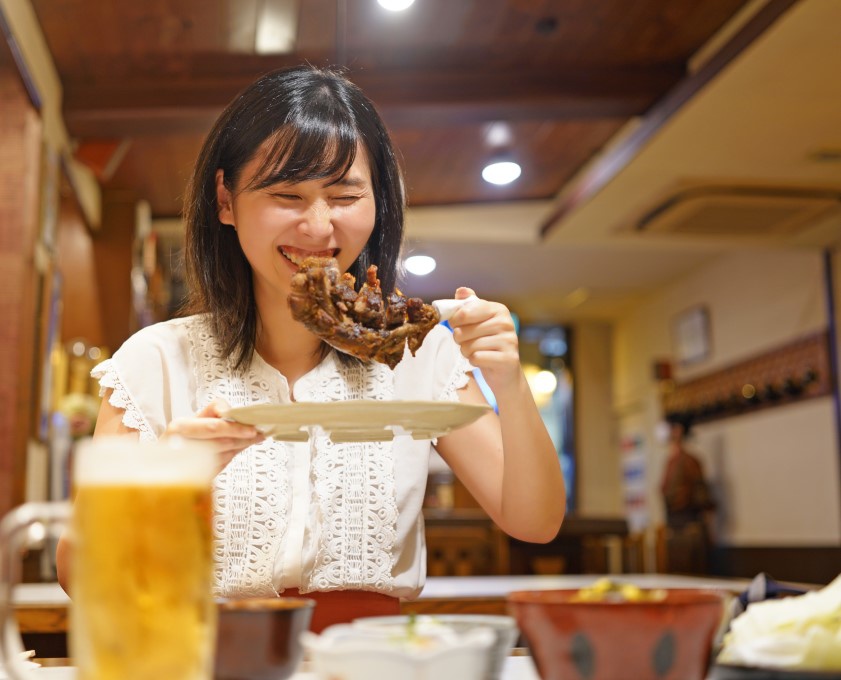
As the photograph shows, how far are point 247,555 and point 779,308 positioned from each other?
714 cm

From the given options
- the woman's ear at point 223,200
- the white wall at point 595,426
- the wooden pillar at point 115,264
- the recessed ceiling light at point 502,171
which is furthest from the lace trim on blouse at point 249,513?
the white wall at point 595,426

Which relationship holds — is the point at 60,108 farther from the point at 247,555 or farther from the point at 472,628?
the point at 472,628

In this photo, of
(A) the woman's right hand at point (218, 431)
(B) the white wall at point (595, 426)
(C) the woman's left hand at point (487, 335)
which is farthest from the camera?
(B) the white wall at point (595, 426)

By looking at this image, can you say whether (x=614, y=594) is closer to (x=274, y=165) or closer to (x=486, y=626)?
(x=486, y=626)

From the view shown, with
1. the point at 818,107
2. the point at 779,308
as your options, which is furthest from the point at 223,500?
the point at 779,308

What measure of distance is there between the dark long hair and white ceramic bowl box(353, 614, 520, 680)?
843 mm

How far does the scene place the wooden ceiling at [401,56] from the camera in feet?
15.5

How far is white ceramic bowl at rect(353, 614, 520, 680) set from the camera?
727 millimetres

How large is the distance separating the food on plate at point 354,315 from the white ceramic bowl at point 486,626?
1.69 feet

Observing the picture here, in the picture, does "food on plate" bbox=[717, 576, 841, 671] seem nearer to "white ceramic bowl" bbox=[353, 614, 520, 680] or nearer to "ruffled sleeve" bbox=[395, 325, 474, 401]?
"white ceramic bowl" bbox=[353, 614, 520, 680]

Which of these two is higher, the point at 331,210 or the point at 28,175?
the point at 28,175

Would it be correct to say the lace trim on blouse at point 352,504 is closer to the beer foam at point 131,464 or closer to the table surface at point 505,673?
the table surface at point 505,673

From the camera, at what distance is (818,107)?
15.3 ft

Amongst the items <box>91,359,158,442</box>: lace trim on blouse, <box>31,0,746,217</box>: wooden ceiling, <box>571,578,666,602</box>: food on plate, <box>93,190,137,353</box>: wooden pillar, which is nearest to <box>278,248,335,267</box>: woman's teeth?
<box>91,359,158,442</box>: lace trim on blouse
